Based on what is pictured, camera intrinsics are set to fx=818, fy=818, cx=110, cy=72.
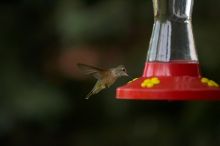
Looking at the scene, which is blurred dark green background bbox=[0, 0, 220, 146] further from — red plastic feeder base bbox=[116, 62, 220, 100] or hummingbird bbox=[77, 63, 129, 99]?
red plastic feeder base bbox=[116, 62, 220, 100]

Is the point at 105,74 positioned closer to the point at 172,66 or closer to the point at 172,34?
the point at 172,34

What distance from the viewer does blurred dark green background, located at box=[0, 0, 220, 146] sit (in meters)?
7.49

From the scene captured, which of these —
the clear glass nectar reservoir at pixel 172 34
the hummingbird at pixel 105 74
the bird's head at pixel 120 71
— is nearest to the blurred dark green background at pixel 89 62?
the hummingbird at pixel 105 74

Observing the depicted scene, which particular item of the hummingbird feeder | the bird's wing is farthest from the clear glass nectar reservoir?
the bird's wing

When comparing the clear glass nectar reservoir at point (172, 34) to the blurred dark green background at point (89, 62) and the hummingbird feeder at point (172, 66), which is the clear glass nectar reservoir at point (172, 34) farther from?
the blurred dark green background at point (89, 62)

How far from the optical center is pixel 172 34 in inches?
170

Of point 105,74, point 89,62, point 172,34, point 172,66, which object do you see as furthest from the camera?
point 89,62

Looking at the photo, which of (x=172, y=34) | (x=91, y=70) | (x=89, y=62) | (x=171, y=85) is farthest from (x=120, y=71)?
(x=89, y=62)

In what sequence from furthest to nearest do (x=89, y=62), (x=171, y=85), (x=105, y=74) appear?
1. (x=89, y=62)
2. (x=105, y=74)
3. (x=171, y=85)

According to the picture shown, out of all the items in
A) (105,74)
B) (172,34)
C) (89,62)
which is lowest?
(89,62)

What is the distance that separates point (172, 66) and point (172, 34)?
26 cm

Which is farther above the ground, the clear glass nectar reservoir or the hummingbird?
the clear glass nectar reservoir

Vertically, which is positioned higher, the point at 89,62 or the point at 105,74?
the point at 105,74

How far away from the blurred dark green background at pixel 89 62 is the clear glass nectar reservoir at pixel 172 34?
279cm
